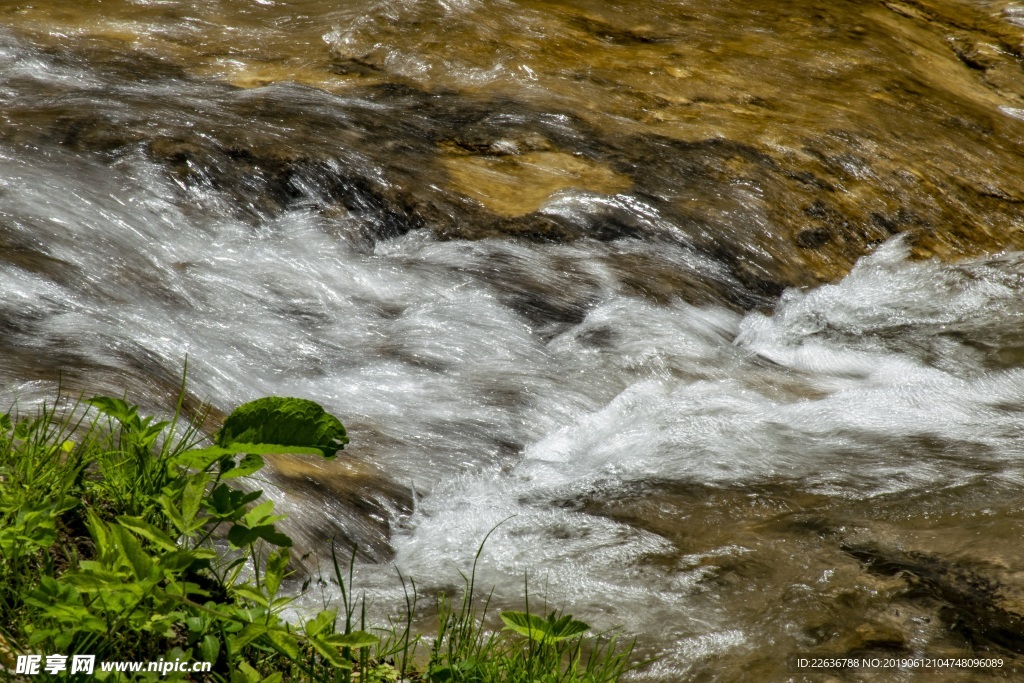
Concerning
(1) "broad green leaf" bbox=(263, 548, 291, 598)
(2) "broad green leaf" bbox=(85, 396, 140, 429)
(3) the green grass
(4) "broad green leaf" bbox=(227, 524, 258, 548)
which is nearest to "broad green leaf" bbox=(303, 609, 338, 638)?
(3) the green grass

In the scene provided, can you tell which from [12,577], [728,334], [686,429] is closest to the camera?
[12,577]

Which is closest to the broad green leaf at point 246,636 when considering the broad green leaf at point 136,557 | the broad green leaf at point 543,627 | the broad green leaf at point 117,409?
the broad green leaf at point 136,557

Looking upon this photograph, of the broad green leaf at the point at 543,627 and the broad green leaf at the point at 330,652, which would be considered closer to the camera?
the broad green leaf at the point at 330,652

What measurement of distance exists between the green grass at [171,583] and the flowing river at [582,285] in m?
0.69

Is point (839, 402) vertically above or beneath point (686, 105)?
beneath

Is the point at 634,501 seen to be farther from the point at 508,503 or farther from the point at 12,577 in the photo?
the point at 12,577

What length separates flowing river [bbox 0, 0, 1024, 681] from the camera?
121 inches

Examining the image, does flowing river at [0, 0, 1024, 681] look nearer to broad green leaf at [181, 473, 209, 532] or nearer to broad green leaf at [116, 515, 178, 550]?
broad green leaf at [181, 473, 209, 532]

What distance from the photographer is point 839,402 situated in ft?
14.3

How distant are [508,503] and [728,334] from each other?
1.99m

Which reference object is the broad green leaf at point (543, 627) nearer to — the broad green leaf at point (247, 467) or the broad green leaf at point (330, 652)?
the broad green leaf at point (330, 652)

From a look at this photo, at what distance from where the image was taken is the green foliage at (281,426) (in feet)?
7.16

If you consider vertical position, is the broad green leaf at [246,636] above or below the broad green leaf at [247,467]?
below

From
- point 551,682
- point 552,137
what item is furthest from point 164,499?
point 552,137
